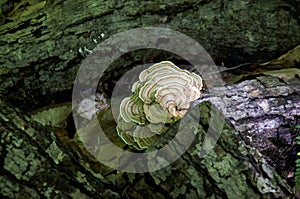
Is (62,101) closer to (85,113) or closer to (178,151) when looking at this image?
(85,113)

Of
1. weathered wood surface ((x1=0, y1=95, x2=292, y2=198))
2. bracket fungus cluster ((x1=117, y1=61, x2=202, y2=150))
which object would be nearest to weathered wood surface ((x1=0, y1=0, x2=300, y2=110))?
bracket fungus cluster ((x1=117, y1=61, x2=202, y2=150))

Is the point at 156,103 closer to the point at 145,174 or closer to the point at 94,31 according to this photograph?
the point at 145,174

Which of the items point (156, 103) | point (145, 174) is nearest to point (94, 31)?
point (156, 103)

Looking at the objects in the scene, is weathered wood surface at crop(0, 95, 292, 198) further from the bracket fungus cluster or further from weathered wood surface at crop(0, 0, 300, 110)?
weathered wood surface at crop(0, 0, 300, 110)

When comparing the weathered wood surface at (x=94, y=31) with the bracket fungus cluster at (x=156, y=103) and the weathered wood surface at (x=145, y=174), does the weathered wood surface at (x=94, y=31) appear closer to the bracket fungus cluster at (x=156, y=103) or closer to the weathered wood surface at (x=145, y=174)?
the bracket fungus cluster at (x=156, y=103)

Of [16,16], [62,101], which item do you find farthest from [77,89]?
[16,16]

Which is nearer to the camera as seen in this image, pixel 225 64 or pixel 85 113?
pixel 85 113

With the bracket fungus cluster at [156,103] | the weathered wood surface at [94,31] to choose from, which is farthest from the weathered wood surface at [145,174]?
the weathered wood surface at [94,31]
